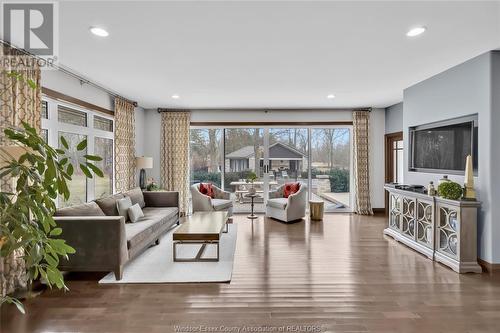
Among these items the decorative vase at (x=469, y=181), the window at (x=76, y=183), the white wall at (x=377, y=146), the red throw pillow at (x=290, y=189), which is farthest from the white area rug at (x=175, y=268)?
the white wall at (x=377, y=146)

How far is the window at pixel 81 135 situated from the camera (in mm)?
4016

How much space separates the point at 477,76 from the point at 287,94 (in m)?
2.86

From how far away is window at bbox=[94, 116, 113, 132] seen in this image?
5238 millimetres

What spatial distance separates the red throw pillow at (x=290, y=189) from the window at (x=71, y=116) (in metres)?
4.30

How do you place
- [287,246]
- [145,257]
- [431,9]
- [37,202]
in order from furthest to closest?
[287,246], [145,257], [431,9], [37,202]

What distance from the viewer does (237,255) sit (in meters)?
4.08

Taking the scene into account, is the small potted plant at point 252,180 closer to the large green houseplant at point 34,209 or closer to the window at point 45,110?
the window at point 45,110

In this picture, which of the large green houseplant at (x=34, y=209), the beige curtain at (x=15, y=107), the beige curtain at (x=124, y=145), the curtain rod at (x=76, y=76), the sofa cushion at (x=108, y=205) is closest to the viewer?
the large green houseplant at (x=34, y=209)

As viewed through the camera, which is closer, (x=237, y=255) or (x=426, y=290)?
(x=426, y=290)

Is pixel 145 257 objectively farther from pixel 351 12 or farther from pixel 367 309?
pixel 351 12

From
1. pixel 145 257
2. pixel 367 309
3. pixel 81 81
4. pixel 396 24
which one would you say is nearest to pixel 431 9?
pixel 396 24

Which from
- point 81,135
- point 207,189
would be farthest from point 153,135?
point 81,135

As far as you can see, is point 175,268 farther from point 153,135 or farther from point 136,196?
point 153,135

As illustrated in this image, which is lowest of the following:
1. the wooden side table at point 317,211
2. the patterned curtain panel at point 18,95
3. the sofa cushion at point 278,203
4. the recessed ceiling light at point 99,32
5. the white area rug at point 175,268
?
the white area rug at point 175,268
